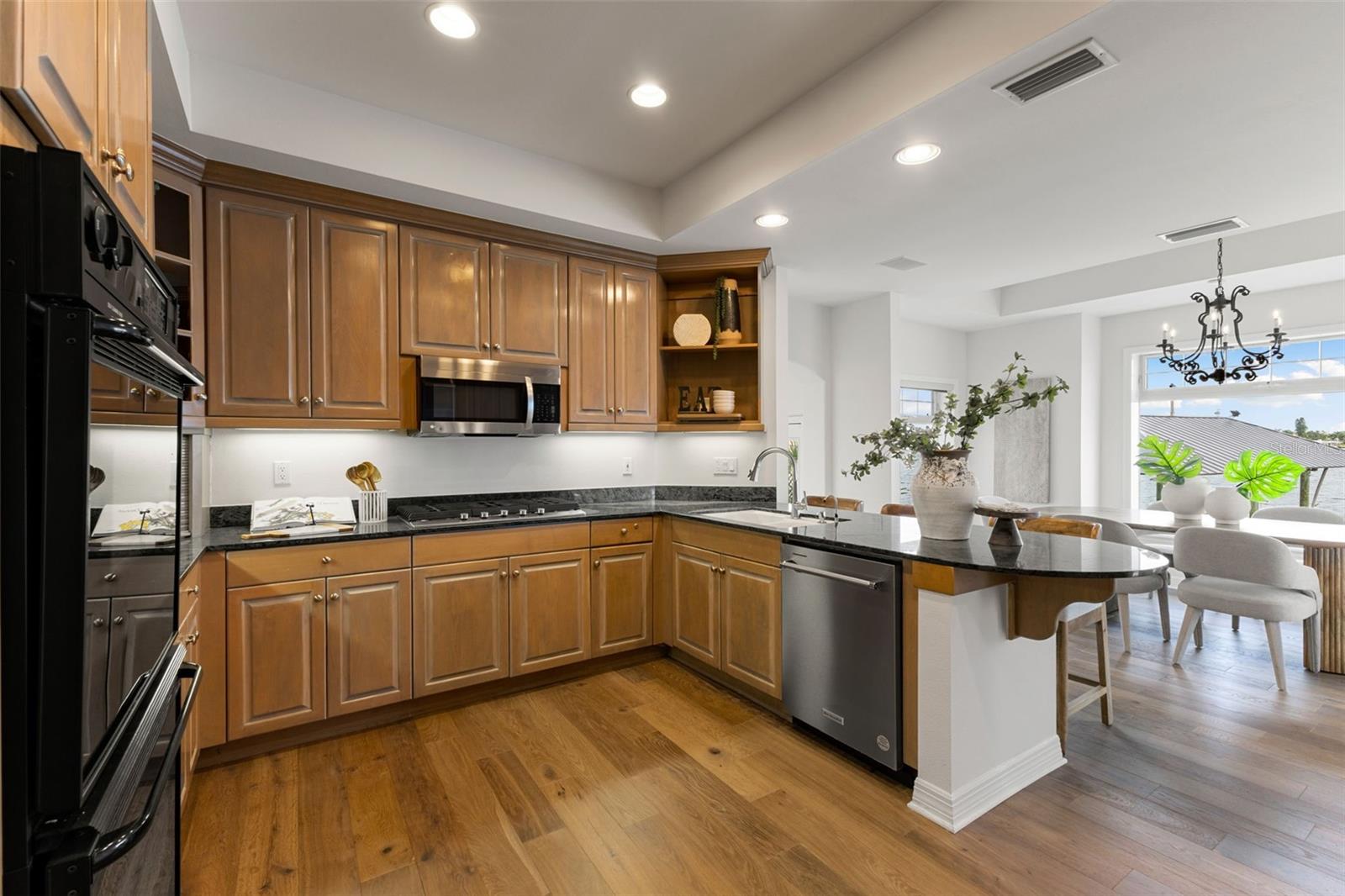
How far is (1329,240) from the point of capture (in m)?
3.99

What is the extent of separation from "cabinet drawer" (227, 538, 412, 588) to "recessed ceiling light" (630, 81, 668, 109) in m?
2.25

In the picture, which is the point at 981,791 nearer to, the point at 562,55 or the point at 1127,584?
the point at 1127,584

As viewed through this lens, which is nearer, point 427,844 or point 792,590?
point 427,844

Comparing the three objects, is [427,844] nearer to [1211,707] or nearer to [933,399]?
[1211,707]

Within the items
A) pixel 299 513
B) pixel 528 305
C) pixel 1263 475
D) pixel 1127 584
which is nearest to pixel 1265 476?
Answer: pixel 1263 475

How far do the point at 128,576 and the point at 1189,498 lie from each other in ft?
18.5

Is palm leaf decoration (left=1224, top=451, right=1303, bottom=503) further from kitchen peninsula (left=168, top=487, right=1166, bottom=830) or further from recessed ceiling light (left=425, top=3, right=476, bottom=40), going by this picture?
recessed ceiling light (left=425, top=3, right=476, bottom=40)

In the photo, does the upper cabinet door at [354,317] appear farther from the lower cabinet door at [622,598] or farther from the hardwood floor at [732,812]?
the hardwood floor at [732,812]

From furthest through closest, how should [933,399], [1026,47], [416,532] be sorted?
1. [933,399]
2. [416,532]
3. [1026,47]

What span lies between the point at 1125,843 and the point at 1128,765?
0.59m

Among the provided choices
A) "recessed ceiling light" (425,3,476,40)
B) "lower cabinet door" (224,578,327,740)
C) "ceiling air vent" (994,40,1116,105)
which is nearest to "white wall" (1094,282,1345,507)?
"ceiling air vent" (994,40,1116,105)

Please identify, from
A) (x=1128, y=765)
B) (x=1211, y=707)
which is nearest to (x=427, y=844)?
(x=1128, y=765)

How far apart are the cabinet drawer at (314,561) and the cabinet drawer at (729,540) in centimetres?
142

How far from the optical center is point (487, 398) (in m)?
3.34
